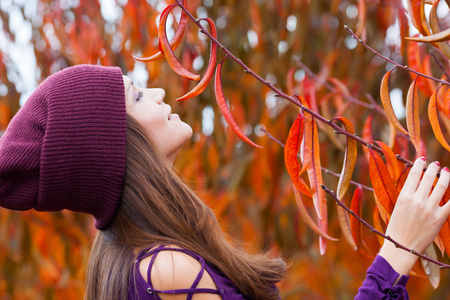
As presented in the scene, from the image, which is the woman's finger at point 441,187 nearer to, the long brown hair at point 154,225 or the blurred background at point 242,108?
the long brown hair at point 154,225

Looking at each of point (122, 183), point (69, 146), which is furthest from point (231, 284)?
point (69, 146)

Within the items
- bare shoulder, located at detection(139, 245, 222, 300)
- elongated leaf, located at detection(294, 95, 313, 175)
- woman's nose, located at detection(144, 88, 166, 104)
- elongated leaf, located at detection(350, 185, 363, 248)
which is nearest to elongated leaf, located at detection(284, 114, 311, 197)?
elongated leaf, located at detection(294, 95, 313, 175)

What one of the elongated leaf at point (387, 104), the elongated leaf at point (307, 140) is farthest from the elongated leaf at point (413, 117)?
the elongated leaf at point (307, 140)

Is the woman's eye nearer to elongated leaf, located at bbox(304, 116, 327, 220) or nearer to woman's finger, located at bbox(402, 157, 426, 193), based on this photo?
elongated leaf, located at bbox(304, 116, 327, 220)

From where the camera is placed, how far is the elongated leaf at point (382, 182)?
74 centimetres

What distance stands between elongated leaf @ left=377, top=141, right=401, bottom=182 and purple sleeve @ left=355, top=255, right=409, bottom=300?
11 centimetres

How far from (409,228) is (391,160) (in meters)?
0.09

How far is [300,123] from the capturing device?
0.76m

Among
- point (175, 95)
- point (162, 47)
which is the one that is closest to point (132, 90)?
point (162, 47)

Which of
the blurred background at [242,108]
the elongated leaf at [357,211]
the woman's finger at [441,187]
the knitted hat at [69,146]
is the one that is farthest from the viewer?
the blurred background at [242,108]

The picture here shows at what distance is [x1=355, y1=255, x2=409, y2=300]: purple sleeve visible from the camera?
30.7 inches

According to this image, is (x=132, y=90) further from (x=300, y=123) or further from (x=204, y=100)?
(x=204, y=100)

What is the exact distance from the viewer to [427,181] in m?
0.74

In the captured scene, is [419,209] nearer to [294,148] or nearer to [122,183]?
[294,148]
